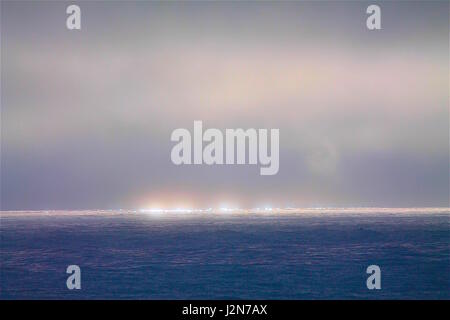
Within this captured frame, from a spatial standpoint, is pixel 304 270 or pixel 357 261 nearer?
pixel 304 270
